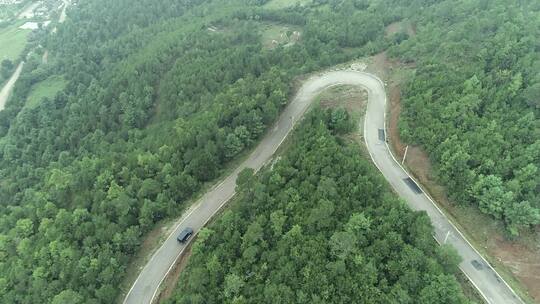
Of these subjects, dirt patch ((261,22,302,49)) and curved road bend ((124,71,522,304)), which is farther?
dirt patch ((261,22,302,49))

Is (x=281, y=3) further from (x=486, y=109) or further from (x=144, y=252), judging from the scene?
(x=144, y=252)

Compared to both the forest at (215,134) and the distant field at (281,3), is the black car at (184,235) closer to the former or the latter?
the forest at (215,134)

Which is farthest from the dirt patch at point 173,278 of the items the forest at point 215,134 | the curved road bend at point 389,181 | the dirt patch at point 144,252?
the forest at point 215,134

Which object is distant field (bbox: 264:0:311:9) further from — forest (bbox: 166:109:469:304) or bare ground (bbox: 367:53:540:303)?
forest (bbox: 166:109:469:304)

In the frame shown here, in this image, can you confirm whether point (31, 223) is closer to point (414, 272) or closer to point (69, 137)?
point (69, 137)

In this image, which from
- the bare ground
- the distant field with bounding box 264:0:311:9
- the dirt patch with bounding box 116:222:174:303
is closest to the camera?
the bare ground

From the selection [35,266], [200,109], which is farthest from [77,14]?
[35,266]

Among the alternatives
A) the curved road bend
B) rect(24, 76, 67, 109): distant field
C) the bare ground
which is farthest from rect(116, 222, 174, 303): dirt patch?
rect(24, 76, 67, 109): distant field
